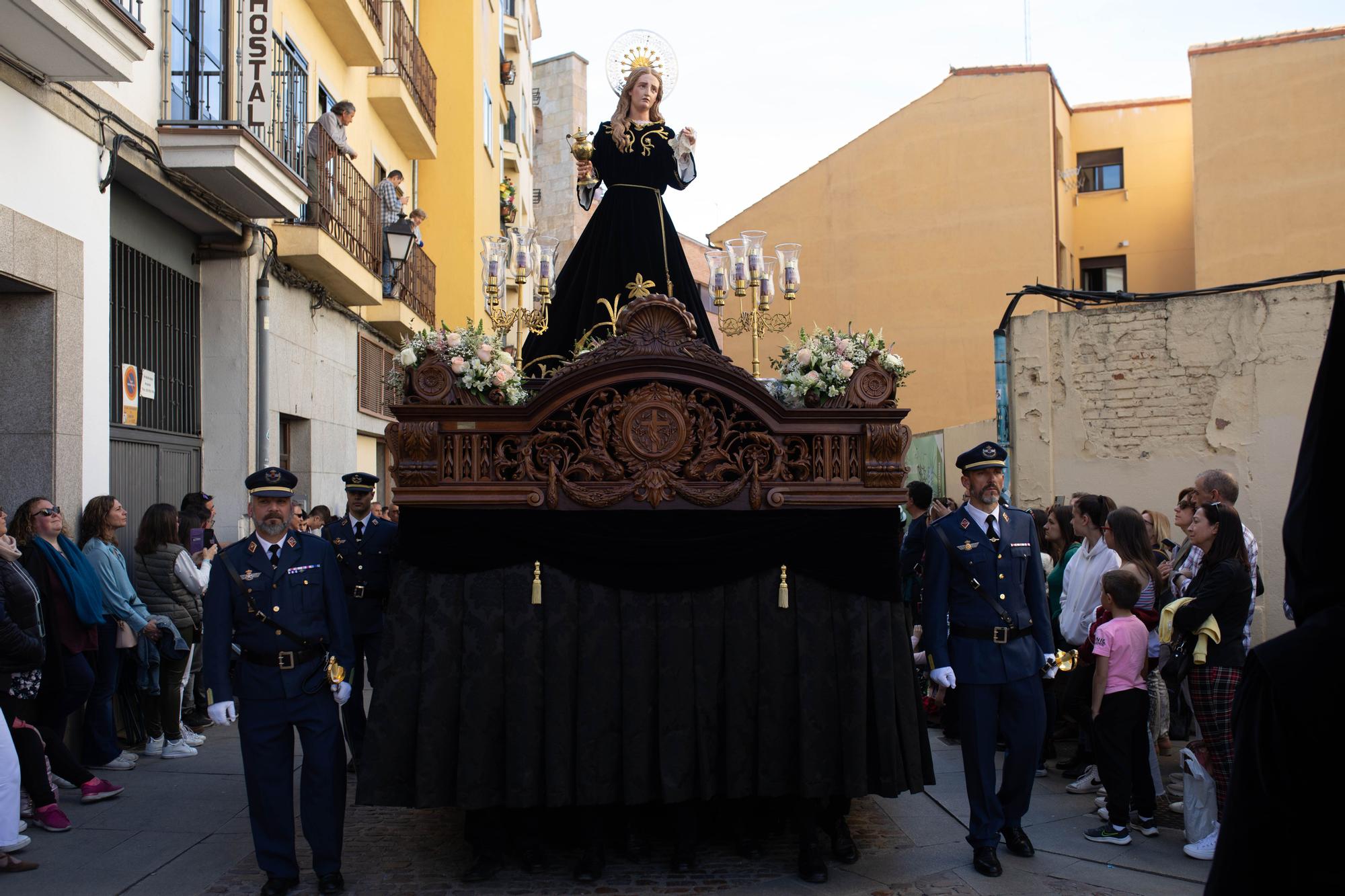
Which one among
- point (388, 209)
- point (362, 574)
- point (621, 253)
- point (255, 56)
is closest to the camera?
point (621, 253)

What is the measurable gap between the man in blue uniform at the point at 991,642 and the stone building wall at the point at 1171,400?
6388 mm

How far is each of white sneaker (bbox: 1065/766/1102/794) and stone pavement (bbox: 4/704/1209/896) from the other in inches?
5.3

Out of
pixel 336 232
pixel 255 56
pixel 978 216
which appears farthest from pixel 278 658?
pixel 978 216

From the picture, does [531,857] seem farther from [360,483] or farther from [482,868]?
[360,483]

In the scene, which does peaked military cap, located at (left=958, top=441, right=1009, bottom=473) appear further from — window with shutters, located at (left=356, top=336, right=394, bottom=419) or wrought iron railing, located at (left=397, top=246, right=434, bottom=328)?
wrought iron railing, located at (left=397, top=246, right=434, bottom=328)

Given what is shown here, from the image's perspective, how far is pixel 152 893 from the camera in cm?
532

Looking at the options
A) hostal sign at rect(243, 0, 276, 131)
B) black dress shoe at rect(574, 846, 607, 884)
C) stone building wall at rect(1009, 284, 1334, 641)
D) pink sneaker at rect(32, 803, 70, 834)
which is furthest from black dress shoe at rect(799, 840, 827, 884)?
hostal sign at rect(243, 0, 276, 131)

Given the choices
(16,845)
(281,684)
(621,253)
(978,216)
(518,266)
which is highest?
(978,216)

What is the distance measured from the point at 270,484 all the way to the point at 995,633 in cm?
391

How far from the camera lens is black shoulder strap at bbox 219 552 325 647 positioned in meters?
5.49

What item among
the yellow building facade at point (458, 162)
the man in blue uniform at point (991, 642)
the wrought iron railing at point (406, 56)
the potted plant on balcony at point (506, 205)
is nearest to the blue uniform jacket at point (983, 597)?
the man in blue uniform at point (991, 642)

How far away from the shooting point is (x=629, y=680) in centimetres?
552

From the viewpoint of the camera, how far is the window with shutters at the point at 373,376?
1600cm

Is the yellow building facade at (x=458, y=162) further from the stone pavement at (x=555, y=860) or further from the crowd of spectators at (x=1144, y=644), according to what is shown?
the stone pavement at (x=555, y=860)
